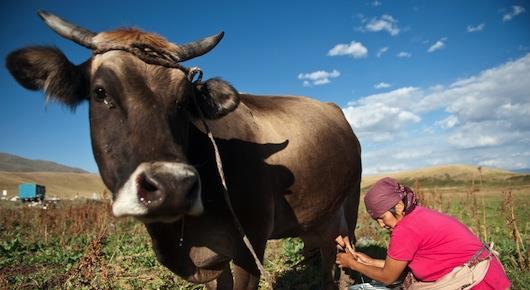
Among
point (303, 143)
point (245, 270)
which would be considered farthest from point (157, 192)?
point (303, 143)

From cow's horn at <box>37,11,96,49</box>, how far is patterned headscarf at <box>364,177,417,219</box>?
2895 millimetres

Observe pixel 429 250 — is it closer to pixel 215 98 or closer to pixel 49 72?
pixel 215 98

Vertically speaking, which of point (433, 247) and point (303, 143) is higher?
point (303, 143)

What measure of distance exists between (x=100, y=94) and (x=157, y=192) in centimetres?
122

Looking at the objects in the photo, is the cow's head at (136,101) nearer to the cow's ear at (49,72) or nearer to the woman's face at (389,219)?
the cow's ear at (49,72)

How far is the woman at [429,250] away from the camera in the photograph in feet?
12.4

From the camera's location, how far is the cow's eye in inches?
134

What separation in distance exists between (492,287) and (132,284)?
16.5 feet

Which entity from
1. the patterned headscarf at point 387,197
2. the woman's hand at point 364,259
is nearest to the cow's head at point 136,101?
the patterned headscarf at point 387,197

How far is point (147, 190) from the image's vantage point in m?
2.76

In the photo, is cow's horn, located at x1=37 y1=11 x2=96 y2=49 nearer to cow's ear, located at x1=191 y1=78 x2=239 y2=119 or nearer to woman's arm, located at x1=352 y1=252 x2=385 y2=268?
cow's ear, located at x1=191 y1=78 x2=239 y2=119

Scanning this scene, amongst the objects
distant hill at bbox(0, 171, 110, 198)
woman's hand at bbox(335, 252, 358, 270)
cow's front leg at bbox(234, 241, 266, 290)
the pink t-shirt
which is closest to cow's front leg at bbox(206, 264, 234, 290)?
cow's front leg at bbox(234, 241, 266, 290)

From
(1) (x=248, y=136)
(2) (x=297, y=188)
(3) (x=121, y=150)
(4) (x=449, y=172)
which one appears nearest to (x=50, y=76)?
(3) (x=121, y=150)

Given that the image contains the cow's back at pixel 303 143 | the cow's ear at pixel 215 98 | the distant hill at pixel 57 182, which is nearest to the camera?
the cow's ear at pixel 215 98
